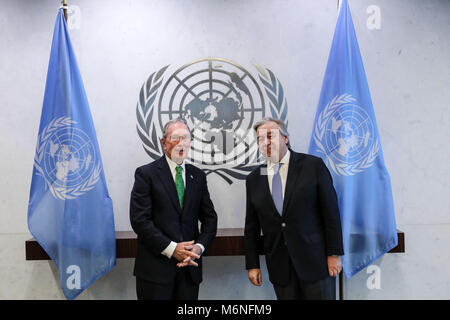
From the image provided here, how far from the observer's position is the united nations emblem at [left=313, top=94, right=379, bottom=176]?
2377 millimetres

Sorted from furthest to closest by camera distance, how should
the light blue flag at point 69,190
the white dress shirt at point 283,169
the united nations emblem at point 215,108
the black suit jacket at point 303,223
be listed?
the united nations emblem at point 215,108, the light blue flag at point 69,190, the white dress shirt at point 283,169, the black suit jacket at point 303,223

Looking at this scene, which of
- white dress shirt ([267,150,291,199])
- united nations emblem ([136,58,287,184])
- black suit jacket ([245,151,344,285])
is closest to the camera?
black suit jacket ([245,151,344,285])

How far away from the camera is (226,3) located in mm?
2719

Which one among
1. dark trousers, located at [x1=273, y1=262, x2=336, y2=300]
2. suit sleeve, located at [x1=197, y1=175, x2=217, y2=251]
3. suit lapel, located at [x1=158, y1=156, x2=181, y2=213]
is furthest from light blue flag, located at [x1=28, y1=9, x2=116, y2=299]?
dark trousers, located at [x1=273, y1=262, x2=336, y2=300]

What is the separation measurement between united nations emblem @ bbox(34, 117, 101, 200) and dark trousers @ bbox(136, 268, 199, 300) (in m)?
0.77

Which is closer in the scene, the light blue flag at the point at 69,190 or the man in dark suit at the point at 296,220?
the man in dark suit at the point at 296,220

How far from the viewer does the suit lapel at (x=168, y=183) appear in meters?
2.09

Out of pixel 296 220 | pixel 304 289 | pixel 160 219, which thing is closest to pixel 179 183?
pixel 160 219

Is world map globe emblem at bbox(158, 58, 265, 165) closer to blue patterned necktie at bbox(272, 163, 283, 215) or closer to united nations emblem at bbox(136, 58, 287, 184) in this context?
united nations emblem at bbox(136, 58, 287, 184)

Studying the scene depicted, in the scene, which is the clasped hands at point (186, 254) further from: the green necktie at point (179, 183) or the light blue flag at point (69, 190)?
the light blue flag at point (69, 190)

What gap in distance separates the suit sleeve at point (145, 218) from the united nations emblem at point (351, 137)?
1.22 m

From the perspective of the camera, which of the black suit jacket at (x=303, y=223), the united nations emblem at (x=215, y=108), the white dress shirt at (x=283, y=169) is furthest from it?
the united nations emblem at (x=215, y=108)

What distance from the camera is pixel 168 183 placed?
82.9 inches

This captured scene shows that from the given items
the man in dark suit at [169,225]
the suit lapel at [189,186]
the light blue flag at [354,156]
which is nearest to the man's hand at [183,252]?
the man in dark suit at [169,225]
